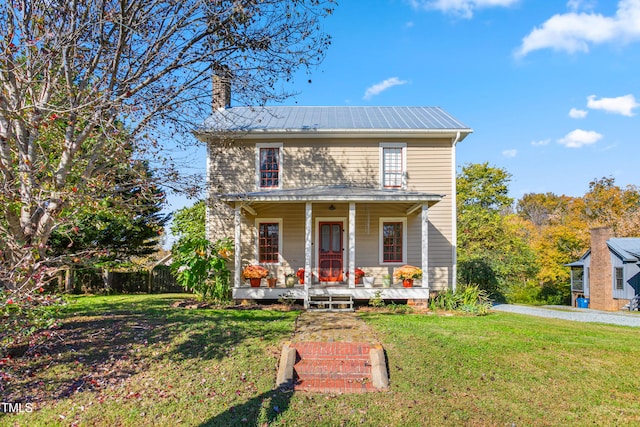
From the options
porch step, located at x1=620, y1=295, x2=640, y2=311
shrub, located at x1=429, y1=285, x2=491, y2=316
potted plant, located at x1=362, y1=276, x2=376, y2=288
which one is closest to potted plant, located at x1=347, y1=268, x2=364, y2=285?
potted plant, located at x1=362, y1=276, x2=376, y2=288

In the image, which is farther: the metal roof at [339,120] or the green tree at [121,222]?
the metal roof at [339,120]

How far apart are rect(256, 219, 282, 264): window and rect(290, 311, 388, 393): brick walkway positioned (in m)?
4.98

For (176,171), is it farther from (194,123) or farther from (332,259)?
(332,259)

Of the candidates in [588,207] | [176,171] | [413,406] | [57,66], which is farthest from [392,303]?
[588,207]

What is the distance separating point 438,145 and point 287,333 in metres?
8.43

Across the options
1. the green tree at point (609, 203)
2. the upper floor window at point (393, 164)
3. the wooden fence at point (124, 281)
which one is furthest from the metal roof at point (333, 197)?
the green tree at point (609, 203)

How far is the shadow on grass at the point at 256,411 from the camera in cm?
449

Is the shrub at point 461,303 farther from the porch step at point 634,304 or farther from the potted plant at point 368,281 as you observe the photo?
the porch step at point 634,304

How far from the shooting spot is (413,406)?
489 centimetres

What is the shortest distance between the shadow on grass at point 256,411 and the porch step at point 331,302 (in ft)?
16.4

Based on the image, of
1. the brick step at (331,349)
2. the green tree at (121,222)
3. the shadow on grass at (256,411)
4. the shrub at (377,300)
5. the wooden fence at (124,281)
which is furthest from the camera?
the wooden fence at (124,281)

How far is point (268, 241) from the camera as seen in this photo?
41.4ft

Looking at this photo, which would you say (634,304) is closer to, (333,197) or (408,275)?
(408,275)

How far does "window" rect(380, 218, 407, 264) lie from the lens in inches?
493
